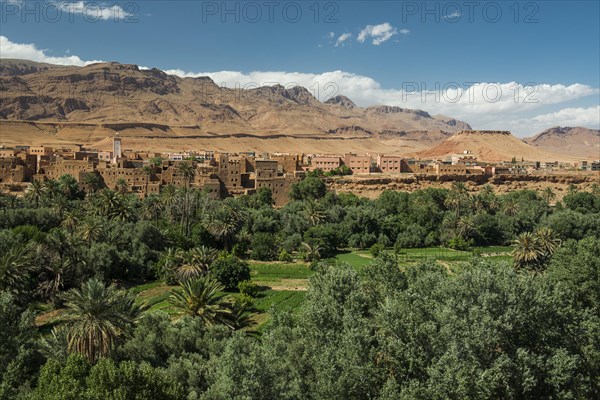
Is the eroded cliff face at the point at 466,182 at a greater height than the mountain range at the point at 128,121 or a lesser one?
lesser

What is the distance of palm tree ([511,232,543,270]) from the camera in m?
33.8

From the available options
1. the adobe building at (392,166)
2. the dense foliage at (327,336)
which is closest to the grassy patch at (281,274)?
the dense foliage at (327,336)

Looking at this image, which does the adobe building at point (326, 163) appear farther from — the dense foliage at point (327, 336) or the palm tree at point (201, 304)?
the palm tree at point (201, 304)

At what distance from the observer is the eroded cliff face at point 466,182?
71625 mm

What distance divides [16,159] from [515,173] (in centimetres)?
7476

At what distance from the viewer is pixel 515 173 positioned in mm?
81562

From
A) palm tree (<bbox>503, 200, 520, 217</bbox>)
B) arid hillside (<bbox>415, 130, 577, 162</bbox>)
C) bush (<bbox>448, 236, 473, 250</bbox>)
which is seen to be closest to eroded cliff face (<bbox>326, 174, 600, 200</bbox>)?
palm tree (<bbox>503, 200, 520, 217</bbox>)

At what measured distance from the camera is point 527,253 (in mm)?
33938

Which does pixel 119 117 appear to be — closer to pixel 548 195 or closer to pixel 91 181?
pixel 91 181

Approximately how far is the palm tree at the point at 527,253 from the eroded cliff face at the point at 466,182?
1440 inches

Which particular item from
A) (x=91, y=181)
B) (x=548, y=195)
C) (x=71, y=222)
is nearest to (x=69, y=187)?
(x=91, y=181)

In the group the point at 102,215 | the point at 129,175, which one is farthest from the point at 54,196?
the point at 129,175

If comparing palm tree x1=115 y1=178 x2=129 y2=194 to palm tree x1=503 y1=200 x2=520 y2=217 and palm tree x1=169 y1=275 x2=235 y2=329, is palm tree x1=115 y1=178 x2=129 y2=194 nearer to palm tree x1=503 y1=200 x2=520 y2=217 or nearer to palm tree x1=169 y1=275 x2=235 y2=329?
palm tree x1=169 y1=275 x2=235 y2=329

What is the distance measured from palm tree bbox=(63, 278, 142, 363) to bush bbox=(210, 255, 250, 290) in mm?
13416
